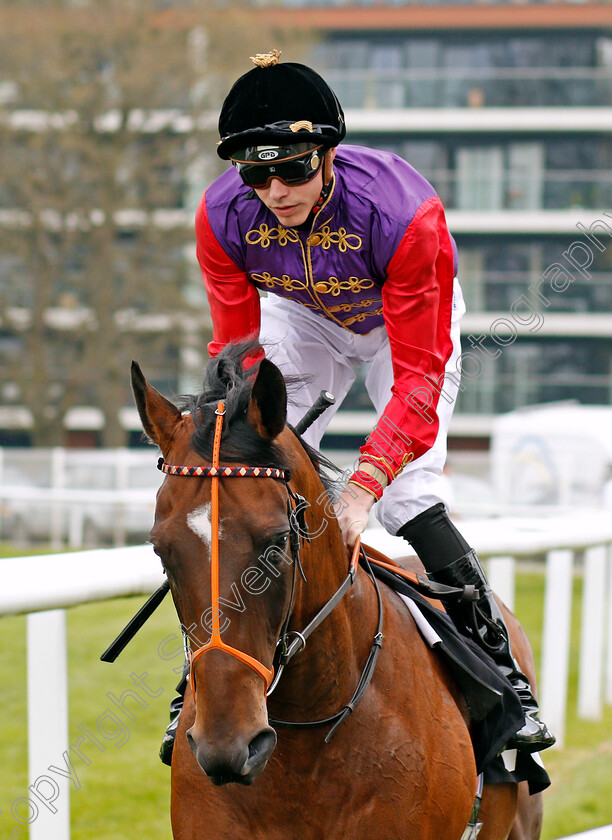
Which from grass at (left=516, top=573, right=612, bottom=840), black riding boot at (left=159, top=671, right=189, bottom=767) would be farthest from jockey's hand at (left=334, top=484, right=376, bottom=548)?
grass at (left=516, top=573, right=612, bottom=840)

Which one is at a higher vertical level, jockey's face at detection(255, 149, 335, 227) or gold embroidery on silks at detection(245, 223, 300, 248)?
jockey's face at detection(255, 149, 335, 227)

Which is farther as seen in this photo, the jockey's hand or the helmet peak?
the helmet peak

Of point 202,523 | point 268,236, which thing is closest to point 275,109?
point 268,236

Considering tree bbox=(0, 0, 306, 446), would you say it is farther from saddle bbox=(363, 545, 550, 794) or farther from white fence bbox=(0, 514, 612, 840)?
saddle bbox=(363, 545, 550, 794)

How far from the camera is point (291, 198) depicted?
97.7 inches

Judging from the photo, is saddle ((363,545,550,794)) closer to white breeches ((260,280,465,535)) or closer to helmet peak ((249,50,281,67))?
white breeches ((260,280,465,535))

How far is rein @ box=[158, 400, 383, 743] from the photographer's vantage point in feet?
5.95

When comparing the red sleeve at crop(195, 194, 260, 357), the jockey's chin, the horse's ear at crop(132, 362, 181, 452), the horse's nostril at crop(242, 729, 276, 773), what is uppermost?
the jockey's chin

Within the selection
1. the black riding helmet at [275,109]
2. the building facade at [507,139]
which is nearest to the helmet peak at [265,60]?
the black riding helmet at [275,109]

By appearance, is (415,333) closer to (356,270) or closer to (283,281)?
(356,270)

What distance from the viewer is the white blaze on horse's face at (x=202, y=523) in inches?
72.5

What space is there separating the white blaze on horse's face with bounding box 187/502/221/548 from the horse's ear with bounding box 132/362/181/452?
266 millimetres

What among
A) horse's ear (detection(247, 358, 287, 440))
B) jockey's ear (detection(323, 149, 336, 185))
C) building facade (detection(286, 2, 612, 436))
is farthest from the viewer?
building facade (detection(286, 2, 612, 436))

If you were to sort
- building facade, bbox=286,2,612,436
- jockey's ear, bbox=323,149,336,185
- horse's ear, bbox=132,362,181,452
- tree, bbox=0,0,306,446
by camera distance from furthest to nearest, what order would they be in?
building facade, bbox=286,2,612,436 → tree, bbox=0,0,306,446 → jockey's ear, bbox=323,149,336,185 → horse's ear, bbox=132,362,181,452
